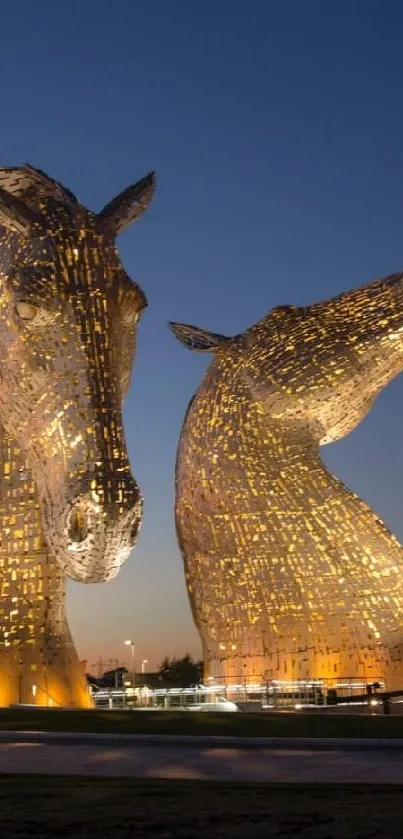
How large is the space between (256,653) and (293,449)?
9.00 feet

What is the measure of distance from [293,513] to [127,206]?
578cm

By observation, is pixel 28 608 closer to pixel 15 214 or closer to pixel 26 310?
pixel 26 310

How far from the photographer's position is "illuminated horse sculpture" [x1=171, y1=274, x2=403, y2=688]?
12.6 meters

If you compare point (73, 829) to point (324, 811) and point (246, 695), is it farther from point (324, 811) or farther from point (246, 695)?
point (246, 695)

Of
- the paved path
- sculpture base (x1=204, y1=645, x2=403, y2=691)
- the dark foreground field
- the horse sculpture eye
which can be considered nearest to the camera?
the dark foreground field

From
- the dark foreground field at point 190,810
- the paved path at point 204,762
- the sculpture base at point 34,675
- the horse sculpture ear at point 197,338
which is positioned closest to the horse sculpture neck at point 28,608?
the sculpture base at point 34,675

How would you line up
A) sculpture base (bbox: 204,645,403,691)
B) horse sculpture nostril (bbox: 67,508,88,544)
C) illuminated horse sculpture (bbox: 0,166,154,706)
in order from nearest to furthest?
1. horse sculpture nostril (bbox: 67,508,88,544)
2. illuminated horse sculpture (bbox: 0,166,154,706)
3. sculpture base (bbox: 204,645,403,691)

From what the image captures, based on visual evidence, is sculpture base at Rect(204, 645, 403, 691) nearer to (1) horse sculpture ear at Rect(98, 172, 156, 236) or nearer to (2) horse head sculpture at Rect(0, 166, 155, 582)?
(2) horse head sculpture at Rect(0, 166, 155, 582)

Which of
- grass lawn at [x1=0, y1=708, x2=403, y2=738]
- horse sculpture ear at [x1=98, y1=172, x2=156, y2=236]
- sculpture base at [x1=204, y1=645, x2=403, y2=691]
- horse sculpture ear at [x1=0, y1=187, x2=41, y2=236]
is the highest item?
horse sculpture ear at [x1=98, y1=172, x2=156, y2=236]

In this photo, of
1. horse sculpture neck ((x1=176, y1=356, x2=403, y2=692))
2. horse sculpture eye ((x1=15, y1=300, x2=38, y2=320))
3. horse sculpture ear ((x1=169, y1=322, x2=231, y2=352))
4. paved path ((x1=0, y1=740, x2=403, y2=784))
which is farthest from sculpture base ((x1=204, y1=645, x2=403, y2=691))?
horse sculpture eye ((x1=15, y1=300, x2=38, y2=320))

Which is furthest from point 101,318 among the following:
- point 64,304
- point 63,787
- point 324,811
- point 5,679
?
point 324,811

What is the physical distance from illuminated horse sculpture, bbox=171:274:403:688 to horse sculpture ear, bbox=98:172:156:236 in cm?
469

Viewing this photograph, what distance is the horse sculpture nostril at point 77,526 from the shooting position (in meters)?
6.69

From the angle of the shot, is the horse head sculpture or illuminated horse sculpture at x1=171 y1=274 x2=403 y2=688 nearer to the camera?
the horse head sculpture
